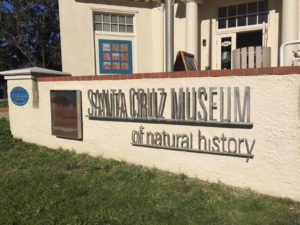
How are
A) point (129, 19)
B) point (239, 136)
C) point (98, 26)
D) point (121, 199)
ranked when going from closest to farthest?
point (121, 199), point (239, 136), point (98, 26), point (129, 19)

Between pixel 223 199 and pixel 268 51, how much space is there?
11.6 ft

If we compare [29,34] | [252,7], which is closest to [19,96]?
[252,7]

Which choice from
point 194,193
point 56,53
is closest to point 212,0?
point 194,193

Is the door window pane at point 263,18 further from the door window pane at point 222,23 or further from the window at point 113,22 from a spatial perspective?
the window at point 113,22

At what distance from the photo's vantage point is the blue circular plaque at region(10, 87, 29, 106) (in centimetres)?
702

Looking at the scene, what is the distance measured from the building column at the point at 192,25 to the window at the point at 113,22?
2.05 metres

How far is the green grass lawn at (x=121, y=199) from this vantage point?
355 centimetres

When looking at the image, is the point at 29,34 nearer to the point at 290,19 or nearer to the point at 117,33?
the point at 117,33

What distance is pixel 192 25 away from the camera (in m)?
9.34

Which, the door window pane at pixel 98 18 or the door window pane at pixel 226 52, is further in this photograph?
the door window pane at pixel 98 18

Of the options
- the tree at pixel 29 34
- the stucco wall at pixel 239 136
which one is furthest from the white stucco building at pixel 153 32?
the tree at pixel 29 34

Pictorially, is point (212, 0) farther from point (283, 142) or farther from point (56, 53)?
point (56, 53)

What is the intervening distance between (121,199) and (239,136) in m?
1.74

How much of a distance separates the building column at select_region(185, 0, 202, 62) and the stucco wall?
4.36m
